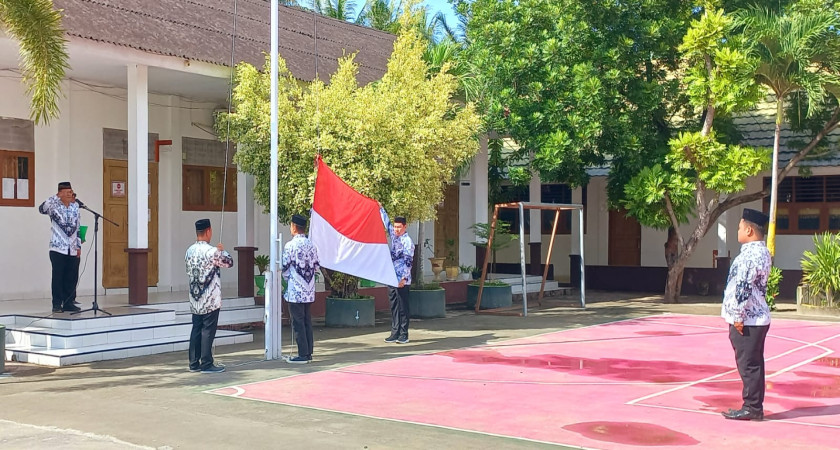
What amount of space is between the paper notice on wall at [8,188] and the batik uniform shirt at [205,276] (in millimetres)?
5528

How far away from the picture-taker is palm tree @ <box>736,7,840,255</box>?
17312 mm

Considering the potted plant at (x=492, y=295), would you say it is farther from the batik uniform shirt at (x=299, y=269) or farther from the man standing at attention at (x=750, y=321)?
the man standing at attention at (x=750, y=321)

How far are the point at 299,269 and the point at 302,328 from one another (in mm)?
760

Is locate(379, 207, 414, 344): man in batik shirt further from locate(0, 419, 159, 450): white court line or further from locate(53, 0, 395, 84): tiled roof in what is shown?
locate(0, 419, 159, 450): white court line

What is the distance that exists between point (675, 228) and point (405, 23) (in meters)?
8.76

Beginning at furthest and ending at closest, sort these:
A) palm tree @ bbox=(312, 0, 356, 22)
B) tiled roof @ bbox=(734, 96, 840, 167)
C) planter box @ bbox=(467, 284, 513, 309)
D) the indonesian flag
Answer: palm tree @ bbox=(312, 0, 356, 22) < tiled roof @ bbox=(734, 96, 840, 167) < planter box @ bbox=(467, 284, 513, 309) < the indonesian flag

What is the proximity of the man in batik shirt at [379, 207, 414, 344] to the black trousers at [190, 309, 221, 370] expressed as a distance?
11.1 feet

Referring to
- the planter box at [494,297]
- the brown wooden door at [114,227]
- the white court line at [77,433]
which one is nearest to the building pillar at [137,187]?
the brown wooden door at [114,227]

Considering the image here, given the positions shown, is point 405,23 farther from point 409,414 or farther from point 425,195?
point 409,414

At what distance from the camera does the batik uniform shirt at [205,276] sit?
10562mm

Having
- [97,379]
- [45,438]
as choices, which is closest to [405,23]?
[97,379]

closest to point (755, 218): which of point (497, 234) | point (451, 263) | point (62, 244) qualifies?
point (62, 244)

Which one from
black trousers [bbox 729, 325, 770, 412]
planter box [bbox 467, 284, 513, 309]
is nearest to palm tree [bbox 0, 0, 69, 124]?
black trousers [bbox 729, 325, 770, 412]

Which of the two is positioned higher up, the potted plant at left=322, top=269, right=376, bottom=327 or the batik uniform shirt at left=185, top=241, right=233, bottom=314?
the batik uniform shirt at left=185, top=241, right=233, bottom=314
